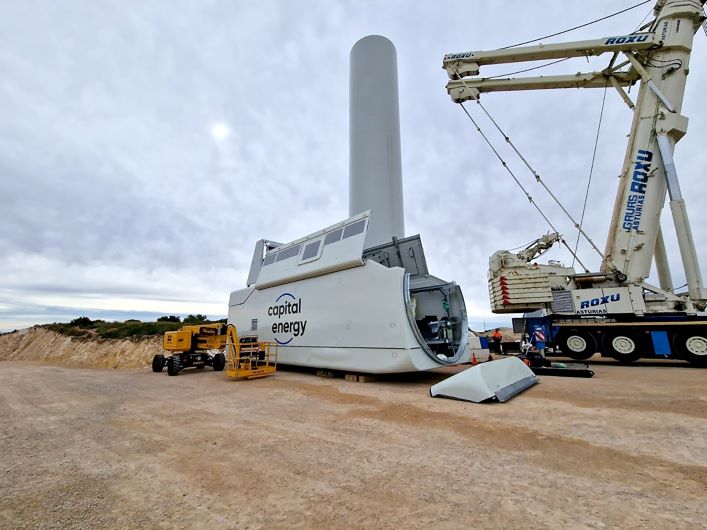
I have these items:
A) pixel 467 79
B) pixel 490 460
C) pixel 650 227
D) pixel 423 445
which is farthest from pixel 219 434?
pixel 467 79

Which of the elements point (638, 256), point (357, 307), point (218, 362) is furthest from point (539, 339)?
point (218, 362)

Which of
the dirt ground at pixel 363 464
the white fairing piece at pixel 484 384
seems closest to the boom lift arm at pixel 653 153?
the dirt ground at pixel 363 464

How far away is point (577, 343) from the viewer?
1053 centimetres

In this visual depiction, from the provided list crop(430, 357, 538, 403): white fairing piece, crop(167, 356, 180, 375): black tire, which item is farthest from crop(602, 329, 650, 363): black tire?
crop(167, 356, 180, 375): black tire

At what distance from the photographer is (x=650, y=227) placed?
10.0 metres

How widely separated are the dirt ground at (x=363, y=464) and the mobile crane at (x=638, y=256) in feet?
17.3

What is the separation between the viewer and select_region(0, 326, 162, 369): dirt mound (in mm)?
19500

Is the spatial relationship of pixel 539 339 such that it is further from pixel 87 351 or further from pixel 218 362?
pixel 87 351

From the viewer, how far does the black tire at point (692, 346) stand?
870 centimetres

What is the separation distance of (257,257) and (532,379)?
31.2 ft

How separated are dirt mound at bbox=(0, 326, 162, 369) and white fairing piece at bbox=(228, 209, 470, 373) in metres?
13.4

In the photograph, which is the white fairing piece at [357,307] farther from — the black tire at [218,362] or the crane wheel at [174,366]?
the crane wheel at [174,366]

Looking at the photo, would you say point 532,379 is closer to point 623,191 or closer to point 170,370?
point 623,191

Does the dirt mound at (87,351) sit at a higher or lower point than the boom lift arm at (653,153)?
lower
